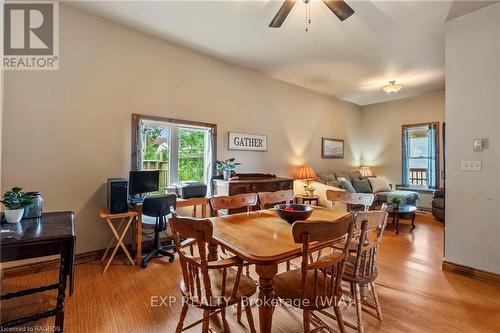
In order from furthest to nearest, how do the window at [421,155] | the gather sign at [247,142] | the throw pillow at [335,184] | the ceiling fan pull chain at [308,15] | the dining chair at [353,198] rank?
the window at [421,155], the throw pillow at [335,184], the gather sign at [247,142], the ceiling fan pull chain at [308,15], the dining chair at [353,198]

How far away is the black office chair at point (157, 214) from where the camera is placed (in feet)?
8.86

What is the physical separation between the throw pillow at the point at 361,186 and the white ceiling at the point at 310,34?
228cm

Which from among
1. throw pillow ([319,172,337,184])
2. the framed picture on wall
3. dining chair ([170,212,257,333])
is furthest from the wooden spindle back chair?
the framed picture on wall

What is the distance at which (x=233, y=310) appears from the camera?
77.7 inches

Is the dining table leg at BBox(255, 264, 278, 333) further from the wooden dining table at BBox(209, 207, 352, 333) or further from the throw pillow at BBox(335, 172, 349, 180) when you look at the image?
the throw pillow at BBox(335, 172, 349, 180)

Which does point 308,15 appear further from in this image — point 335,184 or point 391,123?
point 391,123

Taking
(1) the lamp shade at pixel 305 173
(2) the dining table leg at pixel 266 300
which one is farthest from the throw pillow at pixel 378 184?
(2) the dining table leg at pixel 266 300

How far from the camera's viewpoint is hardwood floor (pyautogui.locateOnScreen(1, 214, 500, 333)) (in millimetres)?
1763

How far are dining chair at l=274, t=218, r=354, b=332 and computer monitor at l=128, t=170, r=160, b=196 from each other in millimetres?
2102

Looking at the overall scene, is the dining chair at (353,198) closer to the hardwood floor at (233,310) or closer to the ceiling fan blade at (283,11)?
the hardwood floor at (233,310)

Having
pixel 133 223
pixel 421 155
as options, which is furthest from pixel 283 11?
pixel 421 155

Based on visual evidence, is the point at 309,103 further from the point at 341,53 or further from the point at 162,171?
the point at 162,171

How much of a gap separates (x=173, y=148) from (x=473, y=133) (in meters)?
3.61

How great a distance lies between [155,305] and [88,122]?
212cm
